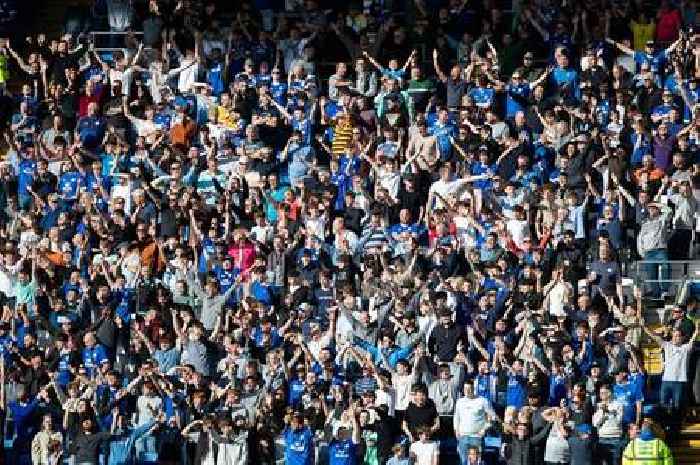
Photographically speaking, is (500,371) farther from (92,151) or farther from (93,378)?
(92,151)

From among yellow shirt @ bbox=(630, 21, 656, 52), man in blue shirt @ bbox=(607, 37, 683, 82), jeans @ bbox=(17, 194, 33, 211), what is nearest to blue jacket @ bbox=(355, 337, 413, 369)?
jeans @ bbox=(17, 194, 33, 211)

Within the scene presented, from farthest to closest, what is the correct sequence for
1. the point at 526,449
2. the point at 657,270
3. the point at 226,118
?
the point at 226,118 → the point at 657,270 → the point at 526,449

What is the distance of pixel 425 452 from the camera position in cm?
2936

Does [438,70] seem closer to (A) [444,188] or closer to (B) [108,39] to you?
(A) [444,188]

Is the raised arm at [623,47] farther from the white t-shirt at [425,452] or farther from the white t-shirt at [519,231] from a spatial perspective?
the white t-shirt at [425,452]

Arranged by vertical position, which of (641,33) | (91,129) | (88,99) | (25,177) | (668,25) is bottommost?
(25,177)

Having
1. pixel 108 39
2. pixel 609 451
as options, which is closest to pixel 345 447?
pixel 609 451

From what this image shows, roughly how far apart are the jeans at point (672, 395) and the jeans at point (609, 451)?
3.28ft

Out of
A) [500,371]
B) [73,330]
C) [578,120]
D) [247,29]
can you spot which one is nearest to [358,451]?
[500,371]

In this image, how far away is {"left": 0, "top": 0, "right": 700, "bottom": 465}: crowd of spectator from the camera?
30.0 meters

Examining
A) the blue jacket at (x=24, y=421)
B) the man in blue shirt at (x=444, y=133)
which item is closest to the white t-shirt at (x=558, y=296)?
the man in blue shirt at (x=444, y=133)

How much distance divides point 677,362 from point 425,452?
10.5ft

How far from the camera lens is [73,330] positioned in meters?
32.0

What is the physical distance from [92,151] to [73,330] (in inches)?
174
